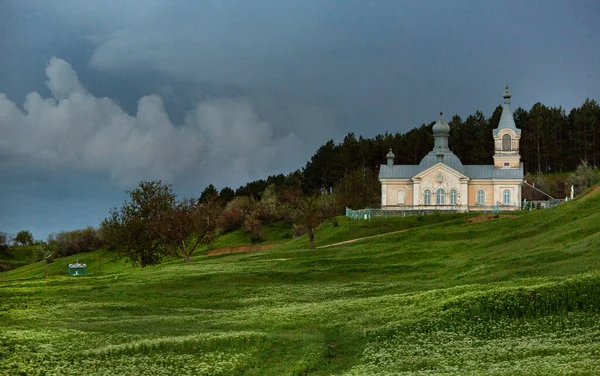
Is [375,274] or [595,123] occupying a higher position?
[595,123]

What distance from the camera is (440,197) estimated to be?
324 ft

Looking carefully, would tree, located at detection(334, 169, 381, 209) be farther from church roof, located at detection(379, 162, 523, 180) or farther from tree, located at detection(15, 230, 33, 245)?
tree, located at detection(15, 230, 33, 245)

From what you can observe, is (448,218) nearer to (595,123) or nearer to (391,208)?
(391,208)

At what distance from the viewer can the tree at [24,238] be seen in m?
162

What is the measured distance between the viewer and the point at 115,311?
39094 millimetres

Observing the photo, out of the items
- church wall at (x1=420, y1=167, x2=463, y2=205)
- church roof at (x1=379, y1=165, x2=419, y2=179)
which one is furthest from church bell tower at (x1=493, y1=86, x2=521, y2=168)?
church roof at (x1=379, y1=165, x2=419, y2=179)

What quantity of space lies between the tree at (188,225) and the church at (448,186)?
25.1 meters

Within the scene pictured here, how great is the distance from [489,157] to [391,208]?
50889 mm

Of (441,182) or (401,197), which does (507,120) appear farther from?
(401,197)

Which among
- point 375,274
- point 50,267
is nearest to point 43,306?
point 375,274

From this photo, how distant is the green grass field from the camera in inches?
1010

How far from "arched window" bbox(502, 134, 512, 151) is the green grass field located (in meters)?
47.8

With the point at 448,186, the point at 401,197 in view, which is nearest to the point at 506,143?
the point at 448,186

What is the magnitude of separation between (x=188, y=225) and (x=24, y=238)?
9451 cm
